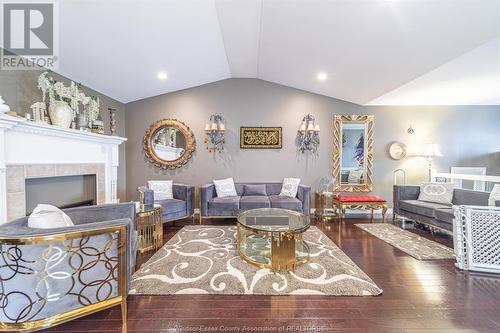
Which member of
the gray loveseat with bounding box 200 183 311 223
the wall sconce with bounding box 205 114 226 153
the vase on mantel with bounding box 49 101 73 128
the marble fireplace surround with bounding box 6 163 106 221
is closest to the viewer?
the marble fireplace surround with bounding box 6 163 106 221

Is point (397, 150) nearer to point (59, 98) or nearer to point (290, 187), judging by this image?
point (290, 187)

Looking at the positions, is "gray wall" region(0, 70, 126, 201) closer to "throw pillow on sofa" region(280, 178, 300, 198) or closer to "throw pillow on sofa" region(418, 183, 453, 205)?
"throw pillow on sofa" region(280, 178, 300, 198)

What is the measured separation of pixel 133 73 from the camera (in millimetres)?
3699

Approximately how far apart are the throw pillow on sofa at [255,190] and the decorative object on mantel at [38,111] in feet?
11.4

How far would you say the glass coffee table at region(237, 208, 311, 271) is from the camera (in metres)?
2.24

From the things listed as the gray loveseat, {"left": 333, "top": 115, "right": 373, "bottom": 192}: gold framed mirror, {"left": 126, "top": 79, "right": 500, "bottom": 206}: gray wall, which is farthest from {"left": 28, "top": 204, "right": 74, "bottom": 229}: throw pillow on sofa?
{"left": 333, "top": 115, "right": 373, "bottom": 192}: gold framed mirror

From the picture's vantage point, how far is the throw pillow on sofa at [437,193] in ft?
12.1

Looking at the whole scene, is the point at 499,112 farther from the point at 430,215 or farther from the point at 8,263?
the point at 8,263

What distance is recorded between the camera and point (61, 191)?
3088 millimetres

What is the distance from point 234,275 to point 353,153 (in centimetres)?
397

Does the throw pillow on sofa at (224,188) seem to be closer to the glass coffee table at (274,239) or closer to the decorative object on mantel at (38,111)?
the glass coffee table at (274,239)

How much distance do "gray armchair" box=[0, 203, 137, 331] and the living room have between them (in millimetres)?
11

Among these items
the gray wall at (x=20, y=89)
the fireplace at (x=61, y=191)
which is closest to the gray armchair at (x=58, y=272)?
the fireplace at (x=61, y=191)

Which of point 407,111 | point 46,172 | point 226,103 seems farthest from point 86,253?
point 407,111
